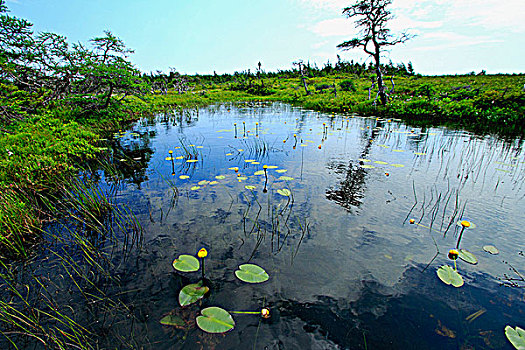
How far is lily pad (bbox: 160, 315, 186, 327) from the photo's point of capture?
2.02 m

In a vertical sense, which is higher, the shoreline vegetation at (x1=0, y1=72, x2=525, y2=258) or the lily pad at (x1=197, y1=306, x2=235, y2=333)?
the shoreline vegetation at (x1=0, y1=72, x2=525, y2=258)

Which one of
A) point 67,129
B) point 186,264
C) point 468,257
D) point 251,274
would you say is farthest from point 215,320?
point 67,129

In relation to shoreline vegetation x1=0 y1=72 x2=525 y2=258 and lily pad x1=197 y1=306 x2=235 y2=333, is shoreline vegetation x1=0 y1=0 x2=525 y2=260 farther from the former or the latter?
lily pad x1=197 y1=306 x2=235 y2=333

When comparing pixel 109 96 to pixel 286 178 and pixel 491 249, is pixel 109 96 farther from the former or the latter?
pixel 491 249

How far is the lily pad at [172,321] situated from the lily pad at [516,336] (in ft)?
9.28

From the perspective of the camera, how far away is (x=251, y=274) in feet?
8.12

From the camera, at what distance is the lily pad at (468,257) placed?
2664 mm

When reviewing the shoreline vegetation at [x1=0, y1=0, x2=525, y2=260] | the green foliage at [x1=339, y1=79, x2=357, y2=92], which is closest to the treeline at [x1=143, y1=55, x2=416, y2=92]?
the green foliage at [x1=339, y1=79, x2=357, y2=92]

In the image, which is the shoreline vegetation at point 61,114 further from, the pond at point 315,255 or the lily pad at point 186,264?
the lily pad at point 186,264

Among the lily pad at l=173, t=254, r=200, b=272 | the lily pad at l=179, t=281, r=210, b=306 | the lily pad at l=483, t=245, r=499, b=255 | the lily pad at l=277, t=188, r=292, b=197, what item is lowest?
the lily pad at l=179, t=281, r=210, b=306

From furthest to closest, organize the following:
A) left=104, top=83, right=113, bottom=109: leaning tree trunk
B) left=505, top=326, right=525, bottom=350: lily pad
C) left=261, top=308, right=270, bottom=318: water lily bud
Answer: left=104, top=83, right=113, bottom=109: leaning tree trunk → left=261, top=308, right=270, bottom=318: water lily bud → left=505, top=326, right=525, bottom=350: lily pad

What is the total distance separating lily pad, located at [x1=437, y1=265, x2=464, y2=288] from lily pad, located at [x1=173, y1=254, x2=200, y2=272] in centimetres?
283

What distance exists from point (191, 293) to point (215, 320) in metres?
0.45

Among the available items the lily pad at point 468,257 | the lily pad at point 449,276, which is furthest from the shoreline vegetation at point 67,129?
the lily pad at point 468,257
